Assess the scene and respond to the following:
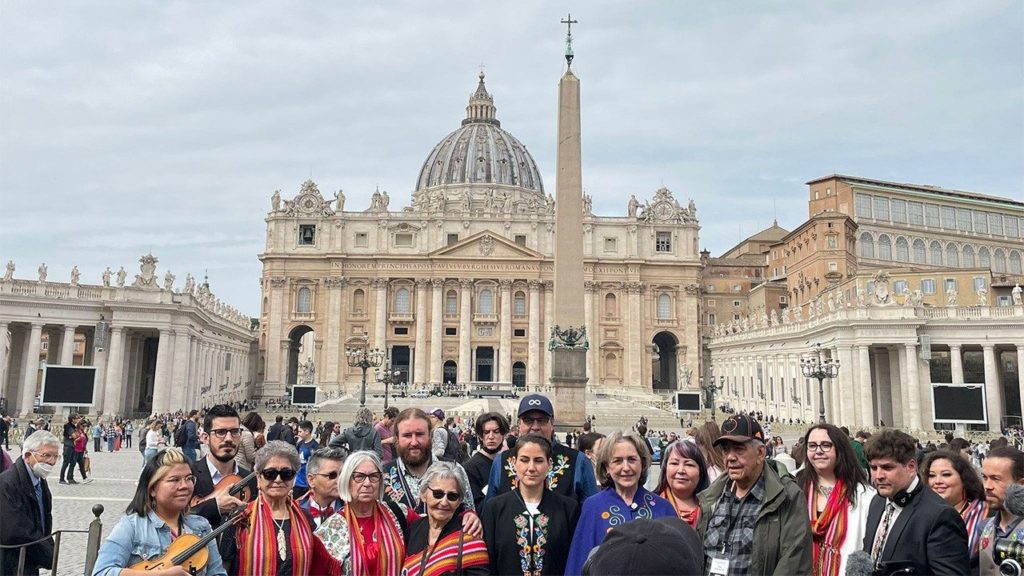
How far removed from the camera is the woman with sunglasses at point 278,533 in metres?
3.96

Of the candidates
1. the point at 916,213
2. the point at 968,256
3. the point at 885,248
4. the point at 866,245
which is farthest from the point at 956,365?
the point at 968,256

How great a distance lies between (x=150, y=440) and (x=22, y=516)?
855cm

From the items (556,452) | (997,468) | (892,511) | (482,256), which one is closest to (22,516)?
(556,452)

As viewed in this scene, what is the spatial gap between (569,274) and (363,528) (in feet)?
50.3

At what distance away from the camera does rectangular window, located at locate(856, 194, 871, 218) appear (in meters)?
55.3

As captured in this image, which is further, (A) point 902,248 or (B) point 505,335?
(B) point 505,335

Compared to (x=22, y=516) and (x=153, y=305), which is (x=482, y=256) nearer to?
(x=153, y=305)

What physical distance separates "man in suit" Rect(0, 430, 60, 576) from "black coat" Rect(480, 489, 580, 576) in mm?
3728

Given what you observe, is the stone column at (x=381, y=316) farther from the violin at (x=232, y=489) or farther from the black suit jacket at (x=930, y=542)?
the black suit jacket at (x=930, y=542)

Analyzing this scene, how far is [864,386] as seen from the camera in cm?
3309

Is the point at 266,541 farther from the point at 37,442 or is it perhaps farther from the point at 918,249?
the point at 918,249

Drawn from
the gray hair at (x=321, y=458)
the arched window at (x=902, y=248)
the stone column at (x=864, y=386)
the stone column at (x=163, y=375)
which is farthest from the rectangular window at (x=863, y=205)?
the gray hair at (x=321, y=458)

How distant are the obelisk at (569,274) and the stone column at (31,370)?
Answer: 86.9 ft

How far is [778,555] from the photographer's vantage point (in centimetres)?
371
